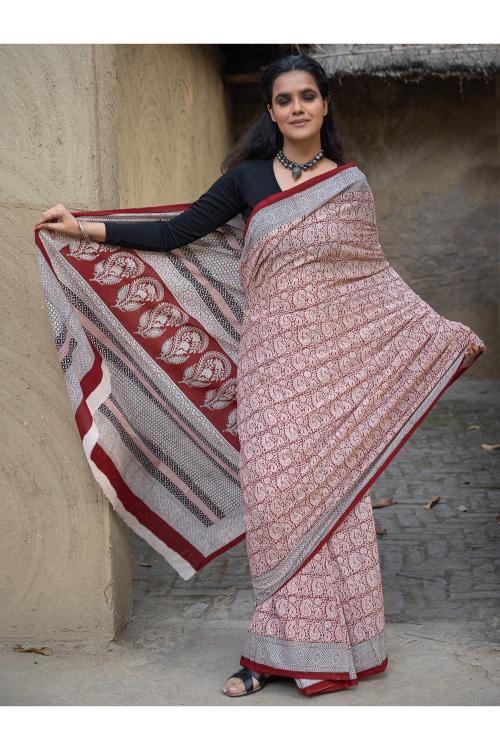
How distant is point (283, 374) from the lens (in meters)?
3.25

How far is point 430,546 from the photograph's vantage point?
4691mm

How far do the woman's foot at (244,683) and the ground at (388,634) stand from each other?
0.03 m

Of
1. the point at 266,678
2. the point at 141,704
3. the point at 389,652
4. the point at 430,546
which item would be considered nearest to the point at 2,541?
the point at 141,704

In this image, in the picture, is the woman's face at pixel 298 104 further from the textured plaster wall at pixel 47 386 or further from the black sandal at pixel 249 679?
the black sandal at pixel 249 679

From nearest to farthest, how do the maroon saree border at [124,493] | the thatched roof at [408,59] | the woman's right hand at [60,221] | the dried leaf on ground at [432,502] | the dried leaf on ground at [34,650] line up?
the woman's right hand at [60,221]
the maroon saree border at [124,493]
the dried leaf on ground at [34,650]
the dried leaf on ground at [432,502]
the thatched roof at [408,59]

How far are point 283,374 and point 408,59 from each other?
19.0 feet

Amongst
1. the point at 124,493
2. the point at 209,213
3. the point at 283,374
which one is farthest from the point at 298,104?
the point at 124,493

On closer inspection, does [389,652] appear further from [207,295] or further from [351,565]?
[207,295]

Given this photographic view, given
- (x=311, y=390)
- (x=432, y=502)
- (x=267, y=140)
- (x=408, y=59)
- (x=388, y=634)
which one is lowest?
(x=388, y=634)

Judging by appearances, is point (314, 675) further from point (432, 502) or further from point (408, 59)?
point (408, 59)

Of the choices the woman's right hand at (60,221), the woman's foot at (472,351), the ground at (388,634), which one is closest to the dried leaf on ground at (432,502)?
the ground at (388,634)

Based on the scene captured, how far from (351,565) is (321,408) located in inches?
21.6

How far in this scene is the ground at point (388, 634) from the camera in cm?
324

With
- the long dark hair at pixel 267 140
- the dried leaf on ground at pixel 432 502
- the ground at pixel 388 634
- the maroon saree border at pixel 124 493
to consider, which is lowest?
the ground at pixel 388 634
